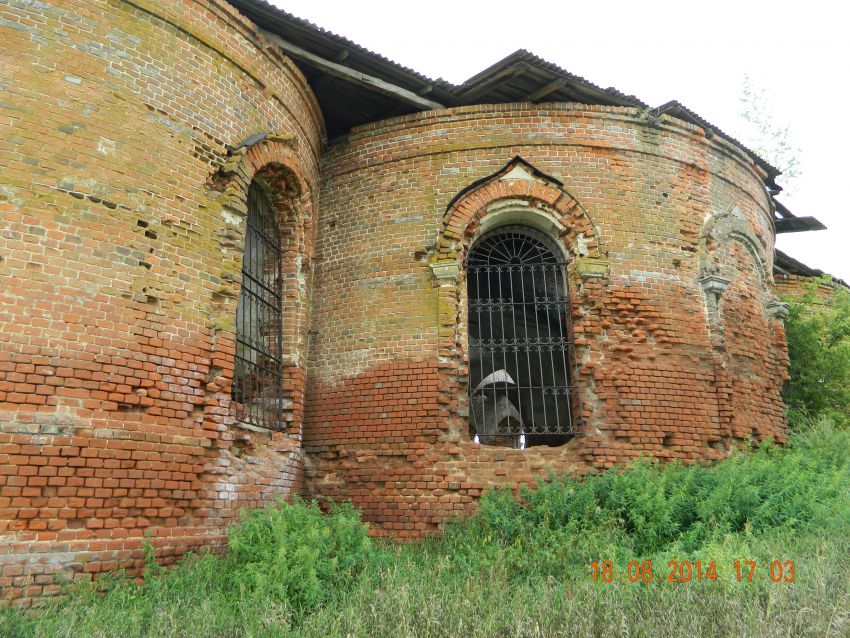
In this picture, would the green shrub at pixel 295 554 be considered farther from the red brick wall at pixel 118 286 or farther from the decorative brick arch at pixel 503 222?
the decorative brick arch at pixel 503 222

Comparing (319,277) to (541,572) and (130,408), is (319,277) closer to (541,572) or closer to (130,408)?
(130,408)

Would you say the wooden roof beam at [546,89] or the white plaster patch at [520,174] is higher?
the wooden roof beam at [546,89]

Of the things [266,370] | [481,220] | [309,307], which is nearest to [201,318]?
[266,370]

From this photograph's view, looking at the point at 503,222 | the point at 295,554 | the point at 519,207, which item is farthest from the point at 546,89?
the point at 295,554

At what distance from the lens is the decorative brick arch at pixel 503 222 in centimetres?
834

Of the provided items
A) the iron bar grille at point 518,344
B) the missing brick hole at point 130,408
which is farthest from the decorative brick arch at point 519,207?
the missing brick hole at point 130,408

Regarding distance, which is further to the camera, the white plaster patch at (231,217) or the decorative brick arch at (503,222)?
the decorative brick arch at (503,222)

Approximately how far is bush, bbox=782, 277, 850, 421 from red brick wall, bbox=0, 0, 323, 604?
883 centimetres

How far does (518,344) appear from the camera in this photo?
818cm

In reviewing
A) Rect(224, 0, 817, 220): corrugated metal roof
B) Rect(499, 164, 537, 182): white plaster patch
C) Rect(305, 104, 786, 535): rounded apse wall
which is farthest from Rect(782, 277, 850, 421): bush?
Rect(499, 164, 537, 182): white plaster patch

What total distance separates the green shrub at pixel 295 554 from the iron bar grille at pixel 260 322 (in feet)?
5.56

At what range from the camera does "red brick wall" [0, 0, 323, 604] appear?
17.1ft

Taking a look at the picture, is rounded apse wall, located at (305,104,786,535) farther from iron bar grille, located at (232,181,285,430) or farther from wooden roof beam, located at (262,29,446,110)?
iron bar grille, located at (232,181,285,430)

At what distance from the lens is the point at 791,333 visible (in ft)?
36.3
